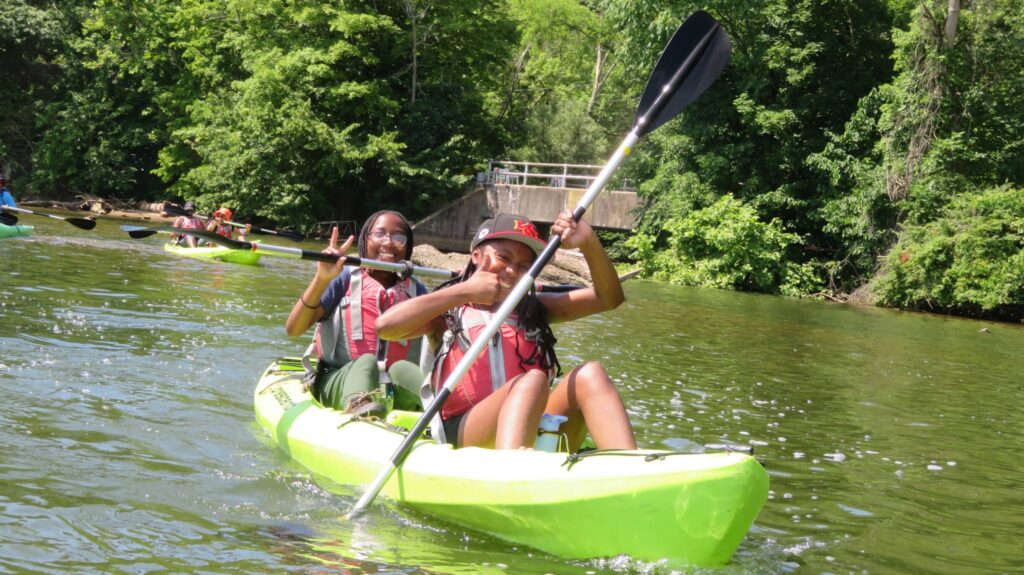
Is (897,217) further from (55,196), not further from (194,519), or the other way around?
(55,196)

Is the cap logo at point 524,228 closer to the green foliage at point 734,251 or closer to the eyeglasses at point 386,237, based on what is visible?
the eyeglasses at point 386,237

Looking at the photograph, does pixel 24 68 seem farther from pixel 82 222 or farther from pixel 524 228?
pixel 524 228

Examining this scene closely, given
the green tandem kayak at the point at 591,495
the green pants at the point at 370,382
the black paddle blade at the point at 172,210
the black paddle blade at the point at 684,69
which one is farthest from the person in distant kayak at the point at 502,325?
the black paddle blade at the point at 172,210

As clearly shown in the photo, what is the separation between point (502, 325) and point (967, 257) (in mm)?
15688

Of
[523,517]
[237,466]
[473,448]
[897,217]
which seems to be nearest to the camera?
[523,517]

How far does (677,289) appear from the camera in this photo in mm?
20297

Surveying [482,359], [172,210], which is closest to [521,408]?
[482,359]

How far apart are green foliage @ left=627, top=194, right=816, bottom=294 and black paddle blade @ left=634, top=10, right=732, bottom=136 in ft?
51.9

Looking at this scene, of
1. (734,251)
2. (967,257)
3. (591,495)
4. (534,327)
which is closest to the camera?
(591,495)

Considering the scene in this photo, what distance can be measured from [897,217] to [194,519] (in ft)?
60.6

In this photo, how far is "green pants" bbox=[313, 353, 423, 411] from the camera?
17.9ft

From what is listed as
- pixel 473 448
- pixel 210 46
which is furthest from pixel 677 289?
pixel 210 46

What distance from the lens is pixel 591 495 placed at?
12.4 feet

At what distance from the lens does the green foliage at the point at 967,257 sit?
57.8ft
